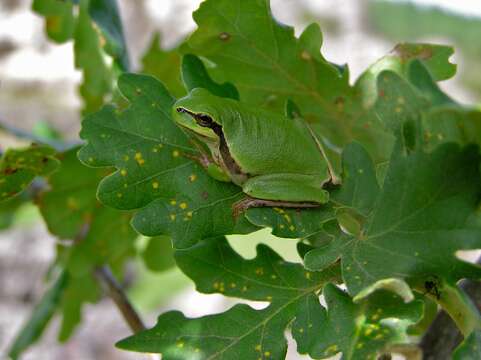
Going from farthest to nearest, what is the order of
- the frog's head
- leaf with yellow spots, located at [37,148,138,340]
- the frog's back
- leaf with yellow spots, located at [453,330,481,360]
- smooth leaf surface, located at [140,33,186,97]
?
smooth leaf surface, located at [140,33,186,97] → leaf with yellow spots, located at [37,148,138,340] → the frog's back → the frog's head → leaf with yellow spots, located at [453,330,481,360]

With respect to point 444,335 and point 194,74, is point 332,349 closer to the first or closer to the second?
point 444,335

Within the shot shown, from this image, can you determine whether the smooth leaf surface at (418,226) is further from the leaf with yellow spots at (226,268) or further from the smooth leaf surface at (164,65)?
the smooth leaf surface at (164,65)

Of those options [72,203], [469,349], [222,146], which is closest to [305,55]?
[222,146]

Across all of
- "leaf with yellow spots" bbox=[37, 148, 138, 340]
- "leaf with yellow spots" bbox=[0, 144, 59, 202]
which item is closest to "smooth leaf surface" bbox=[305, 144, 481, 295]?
"leaf with yellow spots" bbox=[0, 144, 59, 202]

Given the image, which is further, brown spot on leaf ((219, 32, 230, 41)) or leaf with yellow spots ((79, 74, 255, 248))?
brown spot on leaf ((219, 32, 230, 41))

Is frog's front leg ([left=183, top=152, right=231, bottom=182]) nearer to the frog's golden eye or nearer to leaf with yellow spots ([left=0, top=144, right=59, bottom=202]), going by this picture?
the frog's golden eye

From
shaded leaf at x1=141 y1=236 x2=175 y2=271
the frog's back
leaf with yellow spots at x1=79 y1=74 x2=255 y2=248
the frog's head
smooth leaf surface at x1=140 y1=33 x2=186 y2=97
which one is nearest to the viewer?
leaf with yellow spots at x1=79 y1=74 x2=255 y2=248

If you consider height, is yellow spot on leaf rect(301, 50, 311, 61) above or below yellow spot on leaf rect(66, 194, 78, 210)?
below
